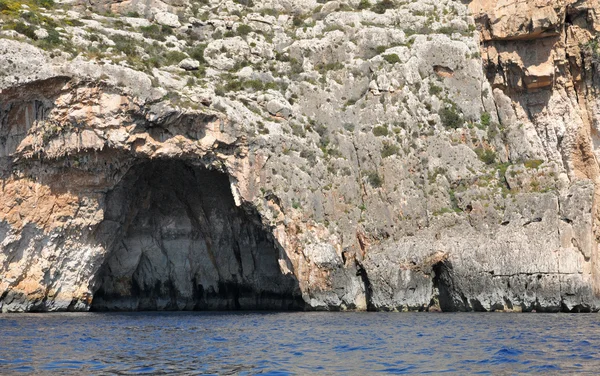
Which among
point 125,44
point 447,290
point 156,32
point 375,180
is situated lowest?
point 447,290

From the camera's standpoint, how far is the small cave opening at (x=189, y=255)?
56344 millimetres

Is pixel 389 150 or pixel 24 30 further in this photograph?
pixel 389 150

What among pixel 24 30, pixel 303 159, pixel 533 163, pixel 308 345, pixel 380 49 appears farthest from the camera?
pixel 380 49

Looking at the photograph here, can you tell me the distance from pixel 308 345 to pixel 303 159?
82.6 feet

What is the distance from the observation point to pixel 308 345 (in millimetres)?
28094

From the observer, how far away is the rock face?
4744 cm

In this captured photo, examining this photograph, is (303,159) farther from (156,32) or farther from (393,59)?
(156,32)

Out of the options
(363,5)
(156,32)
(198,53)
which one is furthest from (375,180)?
(156,32)

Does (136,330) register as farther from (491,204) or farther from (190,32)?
(190,32)

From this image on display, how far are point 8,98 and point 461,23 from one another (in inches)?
1392

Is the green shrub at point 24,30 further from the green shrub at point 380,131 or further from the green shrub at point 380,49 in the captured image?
the green shrub at point 380,49

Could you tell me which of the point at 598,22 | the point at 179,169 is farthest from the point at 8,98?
the point at 598,22

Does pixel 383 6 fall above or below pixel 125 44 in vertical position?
above

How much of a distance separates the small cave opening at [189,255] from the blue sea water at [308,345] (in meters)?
14.8
